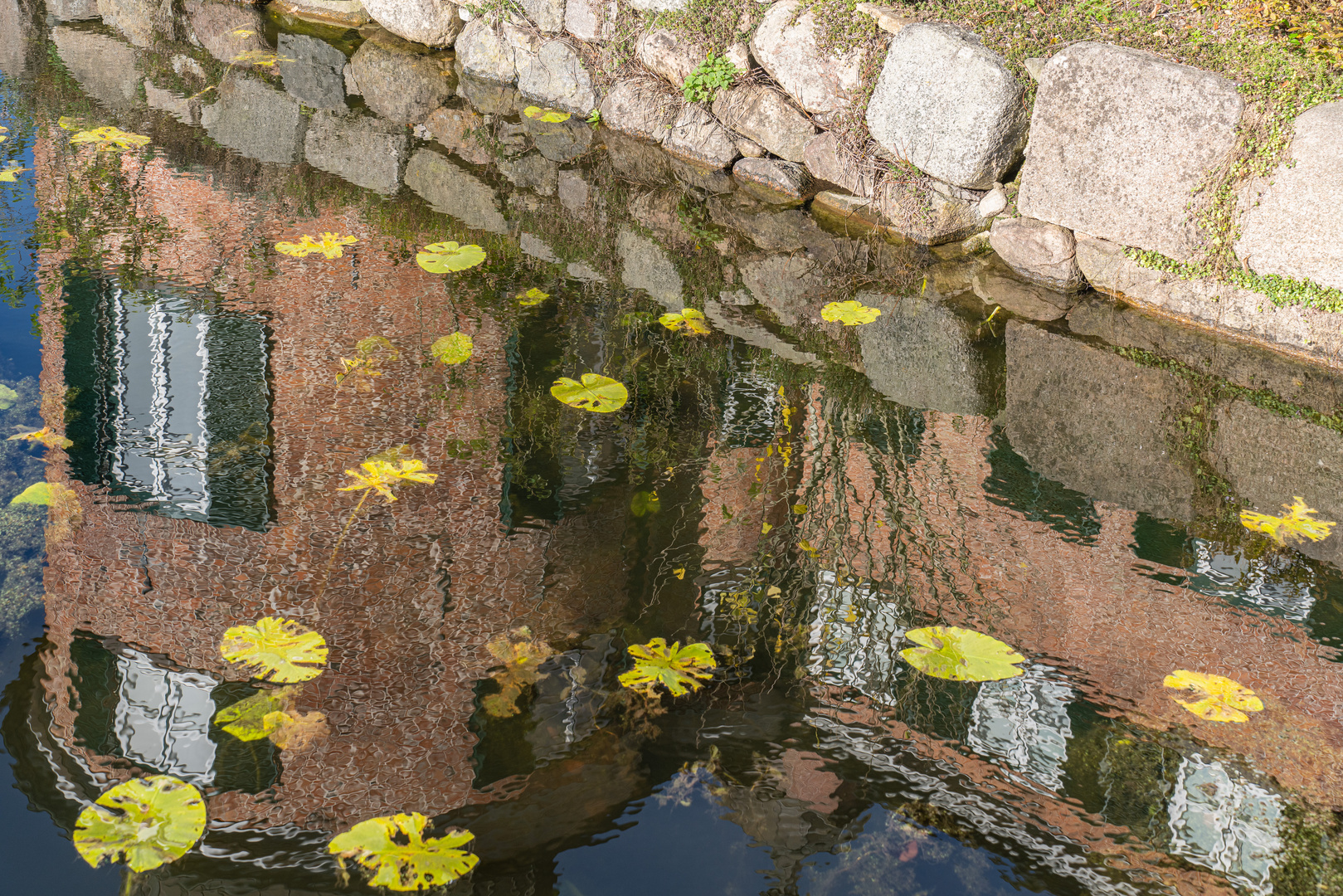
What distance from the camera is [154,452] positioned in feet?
11.9

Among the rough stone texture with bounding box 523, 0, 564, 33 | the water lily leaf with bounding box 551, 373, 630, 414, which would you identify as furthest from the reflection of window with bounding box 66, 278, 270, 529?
the rough stone texture with bounding box 523, 0, 564, 33

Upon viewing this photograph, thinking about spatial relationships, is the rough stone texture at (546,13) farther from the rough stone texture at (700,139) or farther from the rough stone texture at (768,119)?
the rough stone texture at (768,119)

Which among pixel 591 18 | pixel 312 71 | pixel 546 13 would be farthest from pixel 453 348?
pixel 312 71

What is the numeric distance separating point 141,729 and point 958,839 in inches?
85.8

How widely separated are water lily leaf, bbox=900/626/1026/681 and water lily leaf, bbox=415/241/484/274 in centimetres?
324

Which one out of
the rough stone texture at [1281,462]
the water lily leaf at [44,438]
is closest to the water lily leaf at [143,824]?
the water lily leaf at [44,438]

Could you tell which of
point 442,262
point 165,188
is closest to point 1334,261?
point 442,262

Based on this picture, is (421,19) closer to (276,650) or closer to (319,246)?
(319,246)

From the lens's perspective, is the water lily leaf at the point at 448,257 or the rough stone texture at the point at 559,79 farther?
the rough stone texture at the point at 559,79

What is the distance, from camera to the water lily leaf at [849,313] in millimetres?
4898

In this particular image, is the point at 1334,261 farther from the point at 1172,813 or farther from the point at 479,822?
the point at 479,822

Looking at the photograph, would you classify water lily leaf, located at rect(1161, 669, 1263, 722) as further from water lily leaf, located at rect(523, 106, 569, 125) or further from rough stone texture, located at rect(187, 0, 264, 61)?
rough stone texture, located at rect(187, 0, 264, 61)

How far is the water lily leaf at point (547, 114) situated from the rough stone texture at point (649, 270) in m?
2.14

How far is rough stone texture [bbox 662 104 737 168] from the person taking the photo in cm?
666
